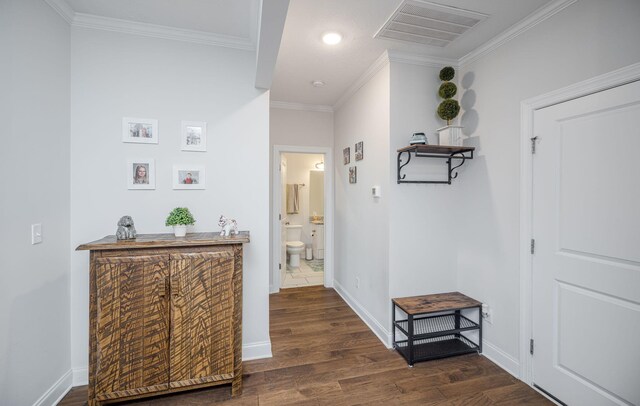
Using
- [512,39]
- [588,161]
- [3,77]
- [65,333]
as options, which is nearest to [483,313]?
[588,161]

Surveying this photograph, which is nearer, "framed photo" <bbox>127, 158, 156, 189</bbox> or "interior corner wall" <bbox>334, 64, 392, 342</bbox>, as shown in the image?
"framed photo" <bbox>127, 158, 156, 189</bbox>

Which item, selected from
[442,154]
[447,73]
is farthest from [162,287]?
[447,73]

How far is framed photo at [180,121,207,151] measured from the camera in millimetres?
2236

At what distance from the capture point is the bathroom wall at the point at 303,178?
6.58 meters

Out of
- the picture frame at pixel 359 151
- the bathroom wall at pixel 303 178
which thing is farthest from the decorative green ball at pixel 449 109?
the bathroom wall at pixel 303 178

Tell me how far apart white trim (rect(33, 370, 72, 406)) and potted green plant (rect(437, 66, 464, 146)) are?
136 inches

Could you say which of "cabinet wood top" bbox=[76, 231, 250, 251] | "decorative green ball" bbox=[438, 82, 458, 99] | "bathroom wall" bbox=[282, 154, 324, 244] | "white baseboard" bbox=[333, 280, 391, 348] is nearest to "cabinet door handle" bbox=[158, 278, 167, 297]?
"cabinet wood top" bbox=[76, 231, 250, 251]

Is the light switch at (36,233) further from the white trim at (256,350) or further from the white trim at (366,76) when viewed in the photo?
the white trim at (366,76)

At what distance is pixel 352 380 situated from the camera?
6.97ft

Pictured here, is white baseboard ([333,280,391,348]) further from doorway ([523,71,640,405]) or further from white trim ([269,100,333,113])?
white trim ([269,100,333,113])

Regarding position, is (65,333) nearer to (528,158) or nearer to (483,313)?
(483,313)

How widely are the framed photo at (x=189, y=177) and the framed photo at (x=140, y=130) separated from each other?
282 mm

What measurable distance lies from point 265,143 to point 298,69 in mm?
1074

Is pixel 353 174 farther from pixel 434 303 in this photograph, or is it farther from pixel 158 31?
pixel 158 31
